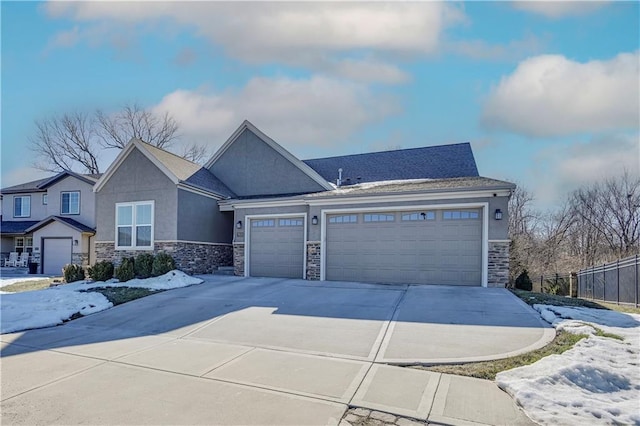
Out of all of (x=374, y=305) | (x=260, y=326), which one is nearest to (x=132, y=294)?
(x=260, y=326)

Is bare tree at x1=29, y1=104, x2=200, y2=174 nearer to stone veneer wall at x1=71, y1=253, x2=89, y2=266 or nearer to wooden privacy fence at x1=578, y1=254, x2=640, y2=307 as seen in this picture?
stone veneer wall at x1=71, y1=253, x2=89, y2=266

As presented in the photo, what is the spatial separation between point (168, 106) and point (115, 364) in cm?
3084

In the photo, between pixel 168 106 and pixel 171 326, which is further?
pixel 168 106

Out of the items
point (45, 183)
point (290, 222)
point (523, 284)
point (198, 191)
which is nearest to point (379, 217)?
point (290, 222)

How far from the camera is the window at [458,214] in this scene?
12234 mm

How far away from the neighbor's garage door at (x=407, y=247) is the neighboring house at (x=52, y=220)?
52.8 feet

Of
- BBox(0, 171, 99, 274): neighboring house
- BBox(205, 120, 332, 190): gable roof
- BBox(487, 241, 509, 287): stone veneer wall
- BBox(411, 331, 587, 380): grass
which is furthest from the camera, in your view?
BBox(0, 171, 99, 274): neighboring house

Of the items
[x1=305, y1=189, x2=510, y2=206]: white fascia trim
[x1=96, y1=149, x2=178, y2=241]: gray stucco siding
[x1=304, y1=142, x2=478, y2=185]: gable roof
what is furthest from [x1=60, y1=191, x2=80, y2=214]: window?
[x1=305, y1=189, x2=510, y2=206]: white fascia trim

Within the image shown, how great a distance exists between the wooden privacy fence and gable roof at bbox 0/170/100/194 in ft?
84.5

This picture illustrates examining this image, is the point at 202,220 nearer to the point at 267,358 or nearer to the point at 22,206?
the point at 267,358

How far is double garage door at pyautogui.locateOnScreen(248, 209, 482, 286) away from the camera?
1221 centimetres

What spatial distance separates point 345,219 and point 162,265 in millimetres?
7316

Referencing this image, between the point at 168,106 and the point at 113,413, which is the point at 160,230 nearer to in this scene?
the point at 113,413

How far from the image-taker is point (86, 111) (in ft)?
106
